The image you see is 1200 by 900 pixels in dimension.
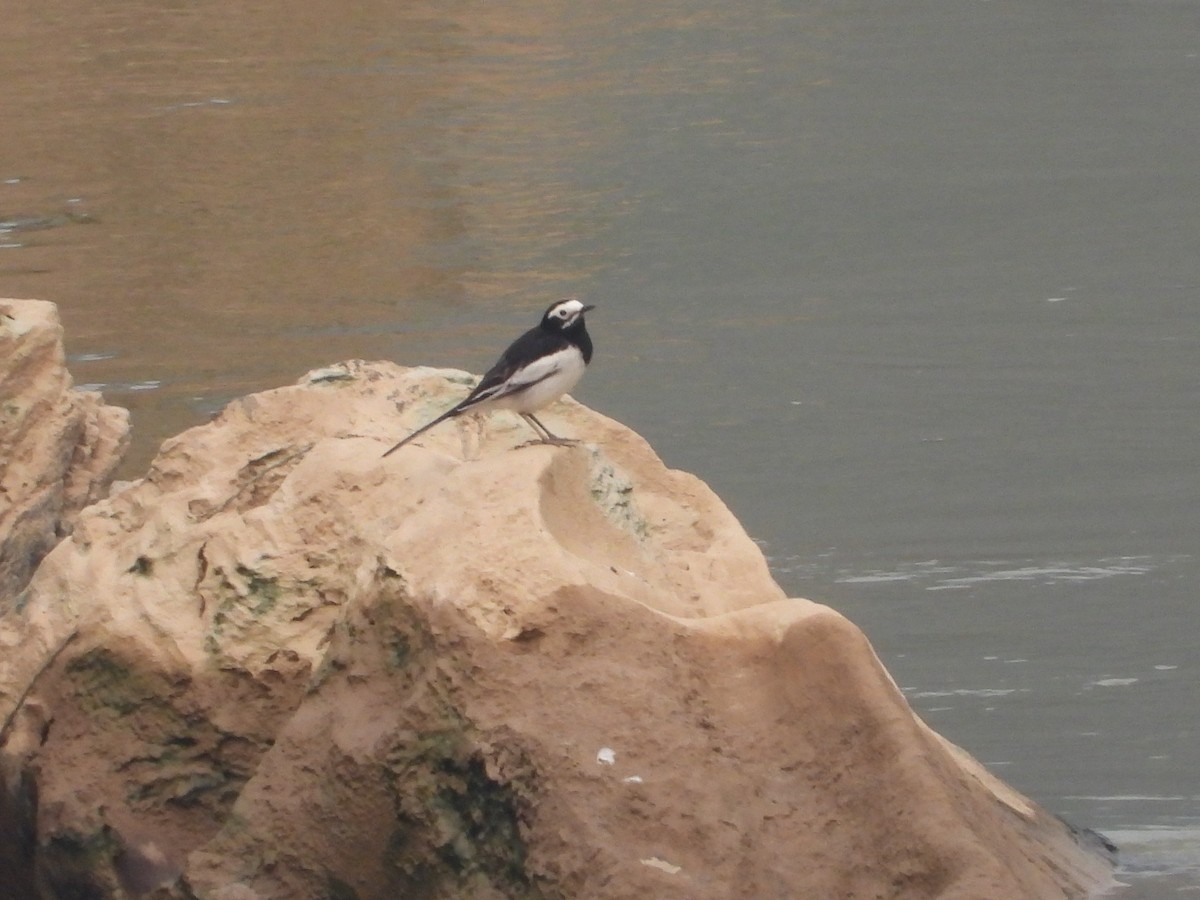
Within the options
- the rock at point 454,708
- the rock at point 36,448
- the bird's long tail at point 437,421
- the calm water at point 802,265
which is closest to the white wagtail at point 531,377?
the bird's long tail at point 437,421

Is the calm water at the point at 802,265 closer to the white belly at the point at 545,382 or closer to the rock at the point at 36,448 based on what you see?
the white belly at the point at 545,382

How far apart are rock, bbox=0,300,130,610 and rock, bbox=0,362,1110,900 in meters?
0.75

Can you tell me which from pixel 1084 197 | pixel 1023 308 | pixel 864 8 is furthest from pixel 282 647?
pixel 864 8

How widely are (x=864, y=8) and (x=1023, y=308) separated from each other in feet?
39.7

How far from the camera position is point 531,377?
6668mm

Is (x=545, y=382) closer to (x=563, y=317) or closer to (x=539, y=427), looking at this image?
(x=539, y=427)

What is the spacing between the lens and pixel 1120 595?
8.80 m

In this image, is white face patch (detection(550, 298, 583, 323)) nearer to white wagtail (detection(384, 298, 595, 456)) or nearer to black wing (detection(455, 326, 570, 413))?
white wagtail (detection(384, 298, 595, 456))

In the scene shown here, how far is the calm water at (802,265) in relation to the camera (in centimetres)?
870

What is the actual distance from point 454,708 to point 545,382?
1620mm

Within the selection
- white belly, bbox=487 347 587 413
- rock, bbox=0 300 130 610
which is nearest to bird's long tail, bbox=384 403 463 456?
white belly, bbox=487 347 587 413

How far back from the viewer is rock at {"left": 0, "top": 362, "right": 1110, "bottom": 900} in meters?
5.15

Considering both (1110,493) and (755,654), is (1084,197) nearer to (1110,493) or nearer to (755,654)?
(1110,493)

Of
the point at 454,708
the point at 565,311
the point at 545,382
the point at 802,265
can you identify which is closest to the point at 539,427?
the point at 545,382
